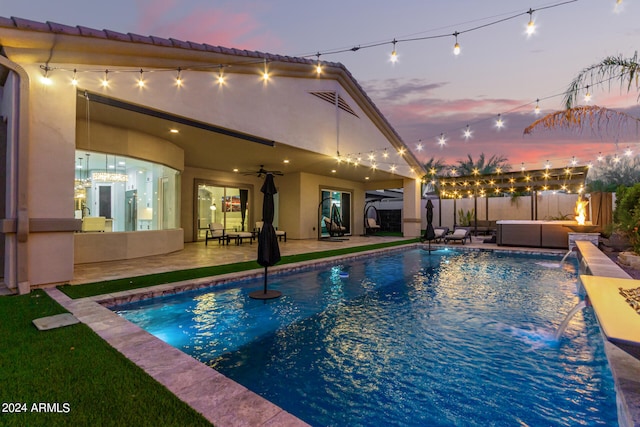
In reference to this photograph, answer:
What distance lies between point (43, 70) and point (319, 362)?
241 inches

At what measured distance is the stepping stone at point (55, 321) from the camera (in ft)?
10.9

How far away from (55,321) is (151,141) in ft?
20.7

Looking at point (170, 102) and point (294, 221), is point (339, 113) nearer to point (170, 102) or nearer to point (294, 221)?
point (294, 221)

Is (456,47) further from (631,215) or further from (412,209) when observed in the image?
(412,209)

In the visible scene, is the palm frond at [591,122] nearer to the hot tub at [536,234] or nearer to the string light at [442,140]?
the string light at [442,140]

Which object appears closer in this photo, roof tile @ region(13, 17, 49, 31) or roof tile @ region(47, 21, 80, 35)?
roof tile @ region(13, 17, 49, 31)

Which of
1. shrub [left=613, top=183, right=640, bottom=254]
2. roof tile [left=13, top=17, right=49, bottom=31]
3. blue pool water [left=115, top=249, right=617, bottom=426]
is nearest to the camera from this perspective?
blue pool water [left=115, top=249, right=617, bottom=426]

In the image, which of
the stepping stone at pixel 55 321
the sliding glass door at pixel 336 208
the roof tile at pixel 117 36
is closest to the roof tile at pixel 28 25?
the roof tile at pixel 117 36

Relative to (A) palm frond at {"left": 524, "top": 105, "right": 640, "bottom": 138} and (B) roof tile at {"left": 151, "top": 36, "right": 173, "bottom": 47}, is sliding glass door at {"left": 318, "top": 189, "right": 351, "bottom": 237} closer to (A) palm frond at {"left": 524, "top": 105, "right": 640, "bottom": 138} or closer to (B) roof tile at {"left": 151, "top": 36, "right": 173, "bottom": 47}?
(B) roof tile at {"left": 151, "top": 36, "right": 173, "bottom": 47}

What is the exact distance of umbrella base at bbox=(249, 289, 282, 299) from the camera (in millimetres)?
5308

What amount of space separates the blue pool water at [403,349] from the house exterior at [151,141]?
2.44 meters

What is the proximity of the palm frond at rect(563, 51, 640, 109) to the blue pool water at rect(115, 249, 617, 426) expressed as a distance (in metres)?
3.60

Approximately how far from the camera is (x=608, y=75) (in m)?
5.14

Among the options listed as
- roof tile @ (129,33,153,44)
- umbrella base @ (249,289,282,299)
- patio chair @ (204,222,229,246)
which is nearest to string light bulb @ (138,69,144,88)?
roof tile @ (129,33,153,44)
